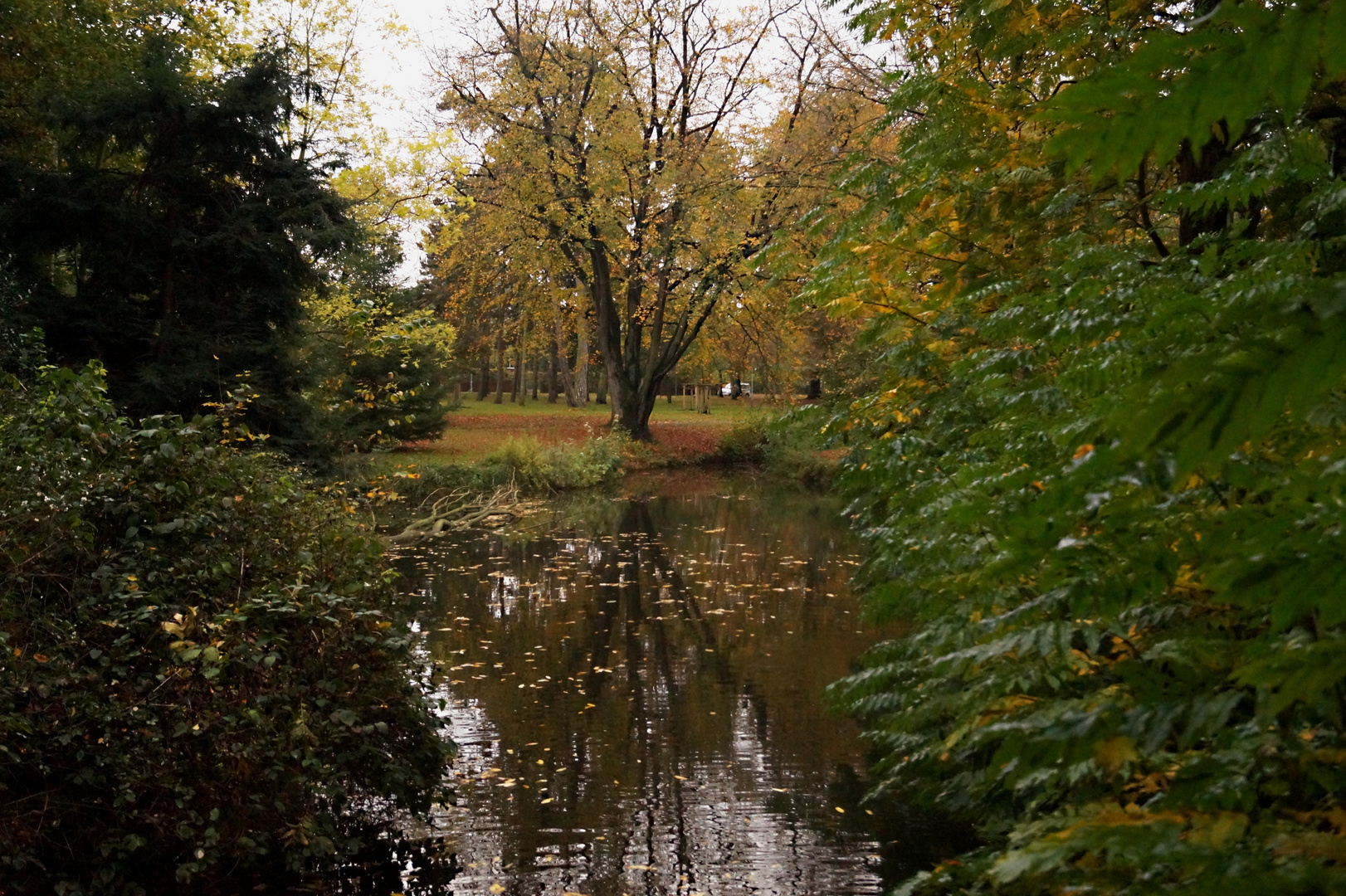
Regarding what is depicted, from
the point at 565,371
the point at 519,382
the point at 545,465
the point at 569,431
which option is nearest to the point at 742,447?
the point at 569,431

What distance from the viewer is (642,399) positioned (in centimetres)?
3178

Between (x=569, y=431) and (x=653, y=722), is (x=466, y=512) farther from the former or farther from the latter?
(x=569, y=431)

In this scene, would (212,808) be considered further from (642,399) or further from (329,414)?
(642,399)

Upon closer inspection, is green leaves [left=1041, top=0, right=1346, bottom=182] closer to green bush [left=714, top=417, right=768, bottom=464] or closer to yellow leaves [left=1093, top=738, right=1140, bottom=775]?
yellow leaves [left=1093, top=738, right=1140, bottom=775]

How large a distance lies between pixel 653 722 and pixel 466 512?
41.3 ft

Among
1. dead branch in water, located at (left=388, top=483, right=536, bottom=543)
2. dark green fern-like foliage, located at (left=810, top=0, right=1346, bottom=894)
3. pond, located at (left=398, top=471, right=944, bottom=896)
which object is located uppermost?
dark green fern-like foliage, located at (left=810, top=0, right=1346, bottom=894)

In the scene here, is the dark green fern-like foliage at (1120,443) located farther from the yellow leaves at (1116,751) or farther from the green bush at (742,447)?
the green bush at (742,447)

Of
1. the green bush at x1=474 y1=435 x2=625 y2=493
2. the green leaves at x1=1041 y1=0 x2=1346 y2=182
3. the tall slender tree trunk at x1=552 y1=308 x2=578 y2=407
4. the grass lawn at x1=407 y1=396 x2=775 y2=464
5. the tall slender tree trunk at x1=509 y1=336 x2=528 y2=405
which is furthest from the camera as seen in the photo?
the tall slender tree trunk at x1=509 y1=336 x2=528 y2=405

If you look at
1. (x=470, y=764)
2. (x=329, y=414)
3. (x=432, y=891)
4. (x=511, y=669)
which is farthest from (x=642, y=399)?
(x=432, y=891)

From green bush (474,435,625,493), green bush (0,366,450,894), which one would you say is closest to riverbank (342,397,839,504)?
green bush (474,435,625,493)

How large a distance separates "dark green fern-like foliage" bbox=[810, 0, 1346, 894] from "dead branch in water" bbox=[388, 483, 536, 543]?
11356mm

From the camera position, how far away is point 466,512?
20578 mm

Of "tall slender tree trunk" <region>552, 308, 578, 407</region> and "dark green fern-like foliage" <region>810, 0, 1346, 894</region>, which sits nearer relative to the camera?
"dark green fern-like foliage" <region>810, 0, 1346, 894</region>

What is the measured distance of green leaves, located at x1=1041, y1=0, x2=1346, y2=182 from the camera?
92 cm
